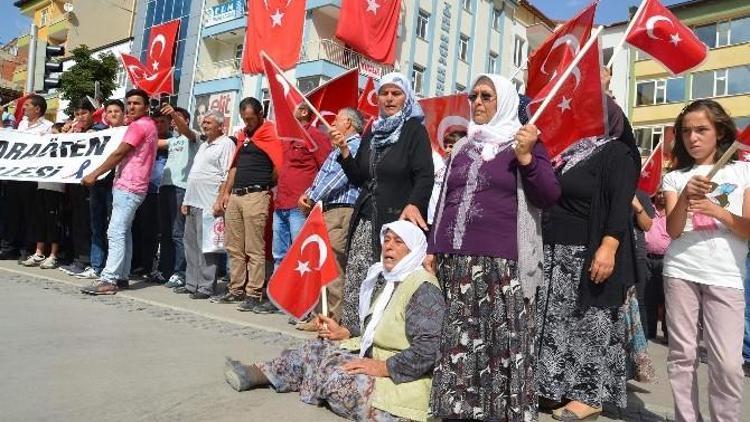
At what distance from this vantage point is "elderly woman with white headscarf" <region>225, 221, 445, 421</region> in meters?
2.86

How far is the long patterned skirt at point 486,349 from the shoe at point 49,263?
607 cm

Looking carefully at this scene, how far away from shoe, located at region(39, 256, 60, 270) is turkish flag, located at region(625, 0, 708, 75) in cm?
675

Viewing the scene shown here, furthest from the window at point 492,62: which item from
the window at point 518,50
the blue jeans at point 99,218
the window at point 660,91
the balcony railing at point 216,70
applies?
the blue jeans at point 99,218

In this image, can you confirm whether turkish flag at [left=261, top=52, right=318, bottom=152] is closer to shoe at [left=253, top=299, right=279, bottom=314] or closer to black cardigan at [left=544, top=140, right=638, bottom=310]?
shoe at [left=253, top=299, right=279, bottom=314]

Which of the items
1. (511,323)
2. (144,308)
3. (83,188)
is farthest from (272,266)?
(511,323)

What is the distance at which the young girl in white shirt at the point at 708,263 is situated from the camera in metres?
2.78

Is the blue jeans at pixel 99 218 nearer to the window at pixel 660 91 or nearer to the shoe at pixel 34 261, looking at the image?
the shoe at pixel 34 261

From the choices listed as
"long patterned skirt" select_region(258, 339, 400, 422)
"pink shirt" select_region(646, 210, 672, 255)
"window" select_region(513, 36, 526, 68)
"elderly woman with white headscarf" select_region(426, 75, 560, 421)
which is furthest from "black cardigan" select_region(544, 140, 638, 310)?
"window" select_region(513, 36, 526, 68)

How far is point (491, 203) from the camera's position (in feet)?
9.45

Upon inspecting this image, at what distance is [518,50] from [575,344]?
32438mm

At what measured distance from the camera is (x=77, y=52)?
95.2ft

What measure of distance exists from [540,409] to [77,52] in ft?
103

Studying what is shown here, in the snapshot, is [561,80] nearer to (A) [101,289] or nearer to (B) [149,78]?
(A) [101,289]

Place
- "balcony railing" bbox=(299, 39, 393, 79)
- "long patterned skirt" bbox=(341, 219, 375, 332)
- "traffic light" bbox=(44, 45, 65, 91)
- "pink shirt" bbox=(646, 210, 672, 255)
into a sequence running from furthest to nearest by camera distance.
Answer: "balcony railing" bbox=(299, 39, 393, 79)
"traffic light" bbox=(44, 45, 65, 91)
"pink shirt" bbox=(646, 210, 672, 255)
"long patterned skirt" bbox=(341, 219, 375, 332)
